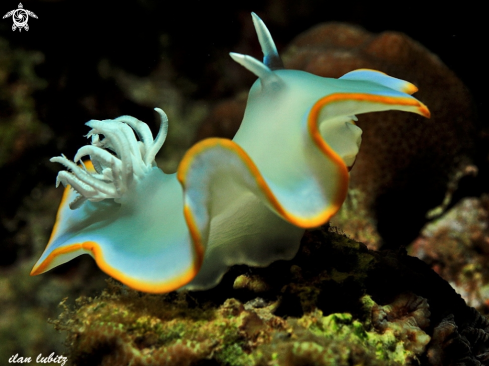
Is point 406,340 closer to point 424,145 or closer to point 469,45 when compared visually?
point 424,145

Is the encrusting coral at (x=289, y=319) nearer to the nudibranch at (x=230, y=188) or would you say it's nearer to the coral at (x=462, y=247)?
the nudibranch at (x=230, y=188)

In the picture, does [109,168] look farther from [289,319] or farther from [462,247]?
[462,247]

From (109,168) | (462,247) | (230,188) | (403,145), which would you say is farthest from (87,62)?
(462,247)

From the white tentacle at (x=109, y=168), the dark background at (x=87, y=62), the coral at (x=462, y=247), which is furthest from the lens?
the dark background at (x=87, y=62)

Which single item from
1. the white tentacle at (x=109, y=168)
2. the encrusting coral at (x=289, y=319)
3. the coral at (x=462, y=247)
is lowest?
the coral at (x=462, y=247)

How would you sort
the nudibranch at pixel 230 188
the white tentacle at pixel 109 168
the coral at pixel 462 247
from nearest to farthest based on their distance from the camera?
the nudibranch at pixel 230 188 → the white tentacle at pixel 109 168 → the coral at pixel 462 247

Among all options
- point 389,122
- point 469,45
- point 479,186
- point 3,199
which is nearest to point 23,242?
point 3,199

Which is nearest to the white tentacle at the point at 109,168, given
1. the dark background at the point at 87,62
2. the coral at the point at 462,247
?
the dark background at the point at 87,62
